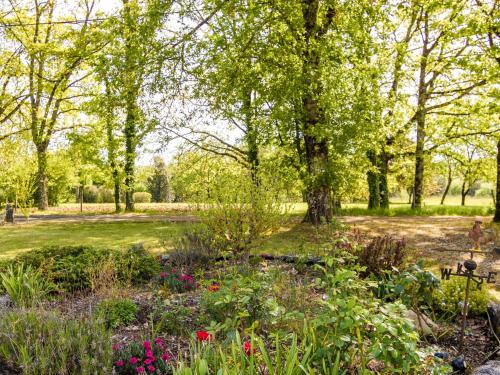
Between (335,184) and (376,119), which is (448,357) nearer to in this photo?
(335,184)

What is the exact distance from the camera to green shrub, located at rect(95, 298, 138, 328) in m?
4.14

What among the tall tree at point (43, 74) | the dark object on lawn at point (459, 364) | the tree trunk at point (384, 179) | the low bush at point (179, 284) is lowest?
the dark object on lawn at point (459, 364)

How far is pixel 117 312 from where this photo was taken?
4.25 m

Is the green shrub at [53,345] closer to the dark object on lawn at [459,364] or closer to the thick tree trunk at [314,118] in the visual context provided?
the dark object on lawn at [459,364]

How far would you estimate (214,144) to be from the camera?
55.0ft

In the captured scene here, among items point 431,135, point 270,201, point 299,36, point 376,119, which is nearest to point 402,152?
point 431,135

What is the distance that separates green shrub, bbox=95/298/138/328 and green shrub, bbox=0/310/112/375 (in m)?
0.40

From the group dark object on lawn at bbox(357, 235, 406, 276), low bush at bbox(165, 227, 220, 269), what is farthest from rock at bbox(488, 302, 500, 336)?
low bush at bbox(165, 227, 220, 269)

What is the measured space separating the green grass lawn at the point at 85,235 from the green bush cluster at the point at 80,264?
5.94 ft

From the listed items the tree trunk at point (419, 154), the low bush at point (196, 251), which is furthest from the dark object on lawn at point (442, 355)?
the tree trunk at point (419, 154)

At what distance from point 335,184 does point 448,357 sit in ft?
23.8

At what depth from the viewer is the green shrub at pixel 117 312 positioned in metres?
4.14

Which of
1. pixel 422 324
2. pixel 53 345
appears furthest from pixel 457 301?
pixel 53 345

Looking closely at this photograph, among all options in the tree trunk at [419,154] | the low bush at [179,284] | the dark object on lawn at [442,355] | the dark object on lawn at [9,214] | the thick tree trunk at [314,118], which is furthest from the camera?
the tree trunk at [419,154]
